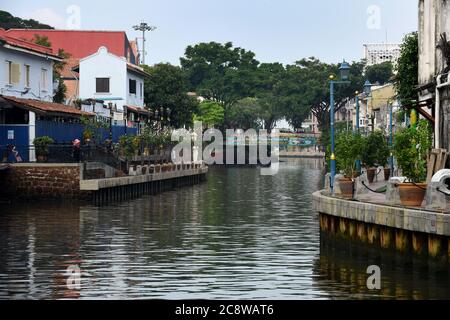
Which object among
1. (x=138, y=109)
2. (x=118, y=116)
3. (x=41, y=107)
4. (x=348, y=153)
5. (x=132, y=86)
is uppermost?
(x=132, y=86)

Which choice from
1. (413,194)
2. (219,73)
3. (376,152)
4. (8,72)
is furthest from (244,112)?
(413,194)

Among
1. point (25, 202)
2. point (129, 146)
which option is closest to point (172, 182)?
point (129, 146)

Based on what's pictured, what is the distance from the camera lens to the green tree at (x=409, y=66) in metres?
53.9

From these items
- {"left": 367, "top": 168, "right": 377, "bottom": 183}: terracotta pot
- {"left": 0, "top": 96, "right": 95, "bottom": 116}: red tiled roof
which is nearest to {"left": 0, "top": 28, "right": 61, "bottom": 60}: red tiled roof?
{"left": 0, "top": 96, "right": 95, "bottom": 116}: red tiled roof

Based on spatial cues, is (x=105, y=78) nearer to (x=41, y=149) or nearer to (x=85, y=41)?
(x=85, y=41)

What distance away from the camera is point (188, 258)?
1384 inches

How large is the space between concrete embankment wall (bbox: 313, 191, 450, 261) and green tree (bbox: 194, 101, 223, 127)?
122886mm

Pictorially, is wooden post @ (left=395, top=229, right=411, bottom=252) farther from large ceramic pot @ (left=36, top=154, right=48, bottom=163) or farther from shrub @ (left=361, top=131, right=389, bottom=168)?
large ceramic pot @ (left=36, top=154, right=48, bottom=163)

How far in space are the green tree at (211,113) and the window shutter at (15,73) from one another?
8930cm

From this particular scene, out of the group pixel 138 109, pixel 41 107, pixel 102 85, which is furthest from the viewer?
pixel 138 109

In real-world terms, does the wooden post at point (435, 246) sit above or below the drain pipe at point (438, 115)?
below

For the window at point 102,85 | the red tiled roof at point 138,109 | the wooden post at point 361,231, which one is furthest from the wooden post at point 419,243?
the window at point 102,85

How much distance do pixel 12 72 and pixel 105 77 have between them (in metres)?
30.5

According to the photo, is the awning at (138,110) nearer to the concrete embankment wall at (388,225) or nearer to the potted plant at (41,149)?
the potted plant at (41,149)
